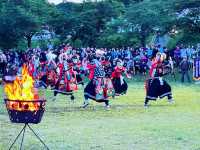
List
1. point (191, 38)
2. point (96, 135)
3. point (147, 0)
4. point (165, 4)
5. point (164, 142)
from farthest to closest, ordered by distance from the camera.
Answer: point (147, 0) < point (165, 4) < point (191, 38) < point (96, 135) < point (164, 142)

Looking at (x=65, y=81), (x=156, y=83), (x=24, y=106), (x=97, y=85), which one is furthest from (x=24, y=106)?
(x=65, y=81)

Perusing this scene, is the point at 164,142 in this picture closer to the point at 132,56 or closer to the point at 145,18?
the point at 132,56

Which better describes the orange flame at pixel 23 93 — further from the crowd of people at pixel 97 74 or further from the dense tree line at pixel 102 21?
the dense tree line at pixel 102 21

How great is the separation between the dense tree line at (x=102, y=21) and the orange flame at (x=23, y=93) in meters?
29.2

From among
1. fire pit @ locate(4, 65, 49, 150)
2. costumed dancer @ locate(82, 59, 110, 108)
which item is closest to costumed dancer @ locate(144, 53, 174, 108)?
costumed dancer @ locate(82, 59, 110, 108)

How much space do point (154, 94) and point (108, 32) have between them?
102ft

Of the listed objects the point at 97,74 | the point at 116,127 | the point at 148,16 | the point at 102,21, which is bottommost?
the point at 116,127

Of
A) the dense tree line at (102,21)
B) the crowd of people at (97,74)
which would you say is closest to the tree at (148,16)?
the dense tree line at (102,21)

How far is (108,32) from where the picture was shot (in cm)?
4994

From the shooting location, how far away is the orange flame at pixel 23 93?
966 cm

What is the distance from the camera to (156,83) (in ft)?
63.3

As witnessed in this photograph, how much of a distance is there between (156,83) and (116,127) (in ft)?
19.2

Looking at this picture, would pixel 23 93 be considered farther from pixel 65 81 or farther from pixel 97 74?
pixel 65 81

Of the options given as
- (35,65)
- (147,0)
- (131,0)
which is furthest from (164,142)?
(131,0)
